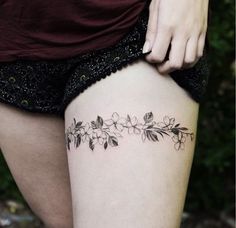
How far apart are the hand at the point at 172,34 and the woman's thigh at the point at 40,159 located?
0.41 meters

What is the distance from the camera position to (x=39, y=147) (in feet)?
6.24

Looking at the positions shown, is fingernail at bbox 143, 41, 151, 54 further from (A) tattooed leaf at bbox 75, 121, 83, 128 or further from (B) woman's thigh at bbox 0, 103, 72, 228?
(B) woman's thigh at bbox 0, 103, 72, 228

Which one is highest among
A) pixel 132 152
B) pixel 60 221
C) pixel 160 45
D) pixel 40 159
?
pixel 160 45

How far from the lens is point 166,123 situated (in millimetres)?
1564

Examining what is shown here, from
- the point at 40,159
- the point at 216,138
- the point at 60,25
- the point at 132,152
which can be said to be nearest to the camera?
the point at 132,152

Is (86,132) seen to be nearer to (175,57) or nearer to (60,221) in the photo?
(175,57)

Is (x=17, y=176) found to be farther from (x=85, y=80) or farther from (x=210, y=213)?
(x=210, y=213)

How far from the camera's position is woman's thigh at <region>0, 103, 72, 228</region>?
6.07ft

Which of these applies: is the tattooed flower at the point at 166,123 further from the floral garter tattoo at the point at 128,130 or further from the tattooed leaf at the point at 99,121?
the tattooed leaf at the point at 99,121

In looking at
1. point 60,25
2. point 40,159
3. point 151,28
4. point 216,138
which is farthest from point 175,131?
point 216,138

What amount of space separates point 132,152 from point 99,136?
0.09 metres

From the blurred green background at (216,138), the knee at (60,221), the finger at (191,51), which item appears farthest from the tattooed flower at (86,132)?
the blurred green background at (216,138)

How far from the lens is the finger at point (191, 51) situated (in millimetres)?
1573

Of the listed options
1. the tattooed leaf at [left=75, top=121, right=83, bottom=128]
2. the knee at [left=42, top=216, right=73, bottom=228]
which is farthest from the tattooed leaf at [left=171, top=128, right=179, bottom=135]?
the knee at [left=42, top=216, right=73, bottom=228]
